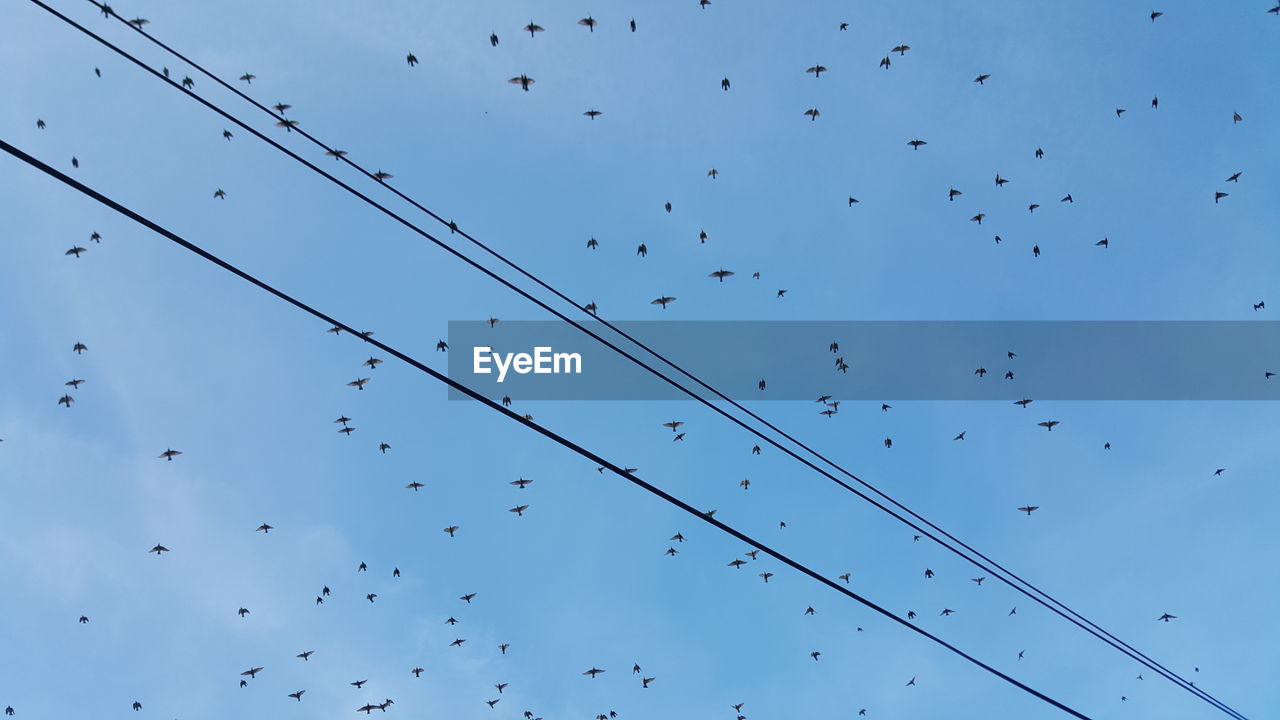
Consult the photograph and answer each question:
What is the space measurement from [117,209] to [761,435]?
8.04 m

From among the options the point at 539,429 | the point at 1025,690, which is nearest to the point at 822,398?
the point at 1025,690

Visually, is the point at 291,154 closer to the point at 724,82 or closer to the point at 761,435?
the point at 761,435

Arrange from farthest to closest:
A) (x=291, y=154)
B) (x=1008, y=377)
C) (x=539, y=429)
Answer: (x=1008, y=377)
(x=291, y=154)
(x=539, y=429)

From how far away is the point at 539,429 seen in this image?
33.6ft

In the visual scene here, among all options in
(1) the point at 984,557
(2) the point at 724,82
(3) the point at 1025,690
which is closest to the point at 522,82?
(2) the point at 724,82

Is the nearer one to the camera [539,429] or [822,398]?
[539,429]

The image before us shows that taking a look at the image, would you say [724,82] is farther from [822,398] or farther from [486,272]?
[486,272]

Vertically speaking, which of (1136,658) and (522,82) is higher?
(522,82)

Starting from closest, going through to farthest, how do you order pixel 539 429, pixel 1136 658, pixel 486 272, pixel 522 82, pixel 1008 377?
pixel 539 429 → pixel 486 272 → pixel 1136 658 → pixel 522 82 → pixel 1008 377

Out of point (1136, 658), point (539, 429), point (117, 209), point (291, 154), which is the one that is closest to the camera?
point (117, 209)

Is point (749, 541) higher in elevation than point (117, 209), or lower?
lower

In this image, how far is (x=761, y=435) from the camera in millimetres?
13094

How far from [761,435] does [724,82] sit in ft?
62.7

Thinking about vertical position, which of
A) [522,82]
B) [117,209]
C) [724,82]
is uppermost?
[724,82]
